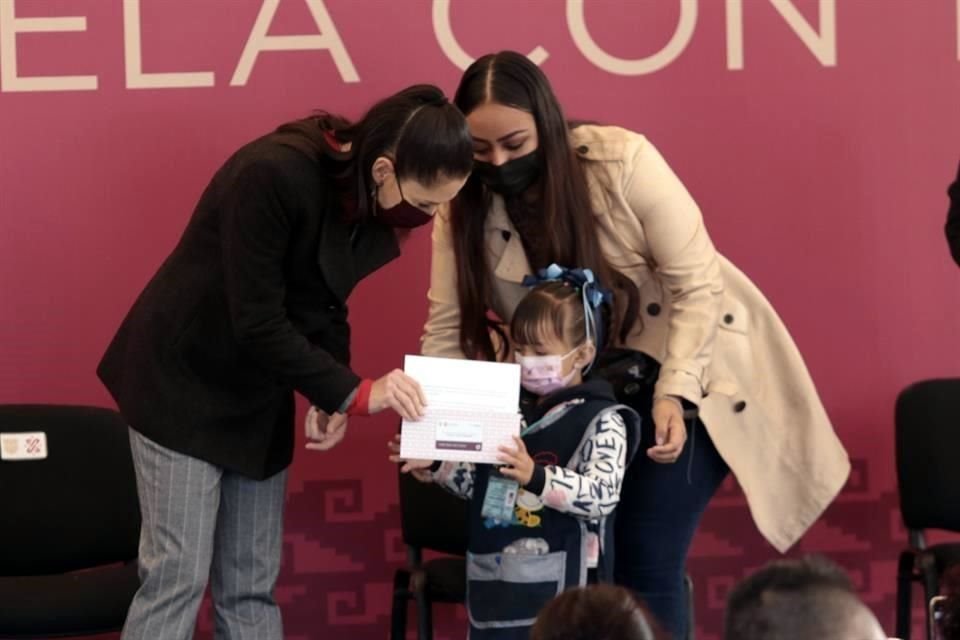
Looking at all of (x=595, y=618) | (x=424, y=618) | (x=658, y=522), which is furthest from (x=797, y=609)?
(x=424, y=618)

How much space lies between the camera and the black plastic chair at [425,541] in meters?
3.79

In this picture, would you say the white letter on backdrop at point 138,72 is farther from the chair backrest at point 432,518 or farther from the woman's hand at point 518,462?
the woman's hand at point 518,462

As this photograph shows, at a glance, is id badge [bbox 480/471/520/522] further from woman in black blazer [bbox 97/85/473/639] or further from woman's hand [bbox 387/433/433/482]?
woman in black blazer [bbox 97/85/473/639]

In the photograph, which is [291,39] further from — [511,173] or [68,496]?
[68,496]

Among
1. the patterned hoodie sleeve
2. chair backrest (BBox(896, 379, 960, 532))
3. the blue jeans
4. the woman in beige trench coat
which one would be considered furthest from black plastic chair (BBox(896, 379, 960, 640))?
the patterned hoodie sleeve

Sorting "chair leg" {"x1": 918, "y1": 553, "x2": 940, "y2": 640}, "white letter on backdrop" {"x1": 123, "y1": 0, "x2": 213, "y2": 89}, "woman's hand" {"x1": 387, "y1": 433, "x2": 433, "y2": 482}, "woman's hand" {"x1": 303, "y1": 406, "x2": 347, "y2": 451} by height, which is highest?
"white letter on backdrop" {"x1": 123, "y1": 0, "x2": 213, "y2": 89}

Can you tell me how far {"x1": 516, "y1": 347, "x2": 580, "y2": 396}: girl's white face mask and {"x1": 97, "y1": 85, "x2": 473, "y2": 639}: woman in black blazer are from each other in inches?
11.4

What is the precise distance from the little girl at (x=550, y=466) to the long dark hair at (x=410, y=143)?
428 millimetres

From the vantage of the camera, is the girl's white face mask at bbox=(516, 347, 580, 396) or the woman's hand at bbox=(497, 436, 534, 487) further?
the girl's white face mask at bbox=(516, 347, 580, 396)

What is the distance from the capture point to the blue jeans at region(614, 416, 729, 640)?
3275 mm

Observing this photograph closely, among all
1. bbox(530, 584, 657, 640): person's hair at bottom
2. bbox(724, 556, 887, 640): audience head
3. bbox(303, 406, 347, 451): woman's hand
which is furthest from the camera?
bbox(303, 406, 347, 451): woman's hand

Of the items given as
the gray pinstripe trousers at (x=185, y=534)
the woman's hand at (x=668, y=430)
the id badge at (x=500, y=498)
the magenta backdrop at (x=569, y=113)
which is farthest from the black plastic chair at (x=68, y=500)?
the woman's hand at (x=668, y=430)

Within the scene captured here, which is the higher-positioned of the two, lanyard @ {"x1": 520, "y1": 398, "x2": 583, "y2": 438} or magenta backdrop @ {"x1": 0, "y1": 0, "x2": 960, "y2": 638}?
magenta backdrop @ {"x1": 0, "y1": 0, "x2": 960, "y2": 638}

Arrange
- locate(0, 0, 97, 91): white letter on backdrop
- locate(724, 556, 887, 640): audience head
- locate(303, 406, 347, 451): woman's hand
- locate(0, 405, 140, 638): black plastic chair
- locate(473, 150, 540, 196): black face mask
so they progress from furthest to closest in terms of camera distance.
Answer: locate(0, 0, 97, 91): white letter on backdrop, locate(0, 405, 140, 638): black plastic chair, locate(303, 406, 347, 451): woman's hand, locate(473, 150, 540, 196): black face mask, locate(724, 556, 887, 640): audience head
